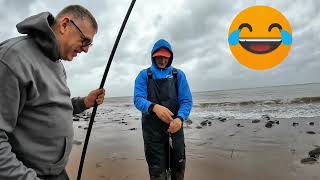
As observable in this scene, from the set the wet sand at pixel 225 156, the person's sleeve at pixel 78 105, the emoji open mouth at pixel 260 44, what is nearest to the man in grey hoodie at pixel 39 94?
the person's sleeve at pixel 78 105

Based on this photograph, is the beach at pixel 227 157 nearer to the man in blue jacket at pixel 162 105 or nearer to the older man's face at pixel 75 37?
the man in blue jacket at pixel 162 105

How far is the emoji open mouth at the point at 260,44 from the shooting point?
5.89 metres

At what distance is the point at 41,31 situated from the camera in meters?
1.93

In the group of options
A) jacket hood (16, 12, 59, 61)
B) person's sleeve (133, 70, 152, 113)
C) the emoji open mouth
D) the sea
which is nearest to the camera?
jacket hood (16, 12, 59, 61)

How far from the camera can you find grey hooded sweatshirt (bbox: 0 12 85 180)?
166cm

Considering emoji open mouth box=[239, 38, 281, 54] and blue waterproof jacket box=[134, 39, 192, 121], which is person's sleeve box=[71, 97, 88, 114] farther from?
emoji open mouth box=[239, 38, 281, 54]

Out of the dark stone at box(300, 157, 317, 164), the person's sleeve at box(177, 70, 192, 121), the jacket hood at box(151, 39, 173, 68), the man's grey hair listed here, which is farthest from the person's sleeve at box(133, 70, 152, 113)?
the dark stone at box(300, 157, 317, 164)

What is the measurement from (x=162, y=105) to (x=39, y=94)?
2.79 metres

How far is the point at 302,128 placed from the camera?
15273mm

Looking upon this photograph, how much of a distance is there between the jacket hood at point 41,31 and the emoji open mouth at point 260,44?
4623mm

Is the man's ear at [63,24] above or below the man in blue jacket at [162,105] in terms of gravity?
above

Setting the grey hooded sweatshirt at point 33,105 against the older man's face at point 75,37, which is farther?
the older man's face at point 75,37

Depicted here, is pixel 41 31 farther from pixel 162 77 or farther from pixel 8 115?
pixel 162 77

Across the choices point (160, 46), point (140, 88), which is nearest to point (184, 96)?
point (140, 88)
